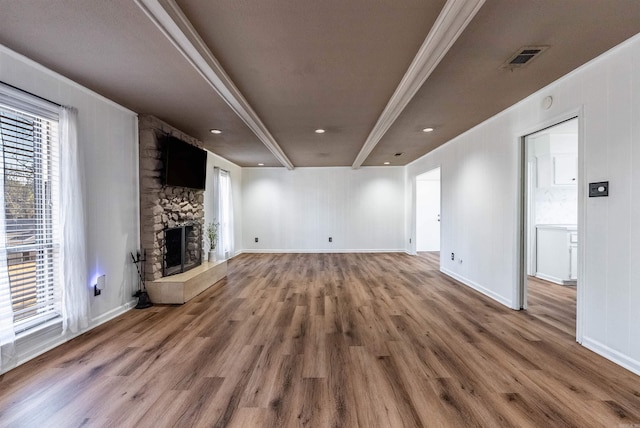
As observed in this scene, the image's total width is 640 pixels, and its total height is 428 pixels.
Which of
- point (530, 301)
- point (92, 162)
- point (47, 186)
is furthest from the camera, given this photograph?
point (530, 301)

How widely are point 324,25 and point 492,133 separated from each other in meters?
3.13

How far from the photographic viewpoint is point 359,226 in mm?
8180

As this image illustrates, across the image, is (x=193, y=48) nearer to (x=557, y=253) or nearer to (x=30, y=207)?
(x=30, y=207)

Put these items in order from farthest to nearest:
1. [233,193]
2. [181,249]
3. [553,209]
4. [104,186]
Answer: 1. [233,193]
2. [553,209]
3. [181,249]
4. [104,186]

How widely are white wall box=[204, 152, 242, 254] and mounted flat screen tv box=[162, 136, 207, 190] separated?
1429 millimetres

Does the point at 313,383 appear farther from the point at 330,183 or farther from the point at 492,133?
the point at 330,183

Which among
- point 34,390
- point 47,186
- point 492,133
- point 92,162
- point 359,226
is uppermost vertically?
point 492,133

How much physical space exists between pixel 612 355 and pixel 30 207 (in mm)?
5085

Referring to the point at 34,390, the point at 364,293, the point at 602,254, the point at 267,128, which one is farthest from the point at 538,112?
the point at 34,390

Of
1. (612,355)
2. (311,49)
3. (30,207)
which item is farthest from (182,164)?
(612,355)

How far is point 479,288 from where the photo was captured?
168 inches

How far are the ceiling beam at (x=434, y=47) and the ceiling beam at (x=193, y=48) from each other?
1.68 m

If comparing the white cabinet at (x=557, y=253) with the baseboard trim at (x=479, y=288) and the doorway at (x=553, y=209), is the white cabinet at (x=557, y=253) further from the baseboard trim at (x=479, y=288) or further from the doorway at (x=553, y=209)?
the baseboard trim at (x=479, y=288)

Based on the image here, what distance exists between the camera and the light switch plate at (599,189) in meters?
2.37
